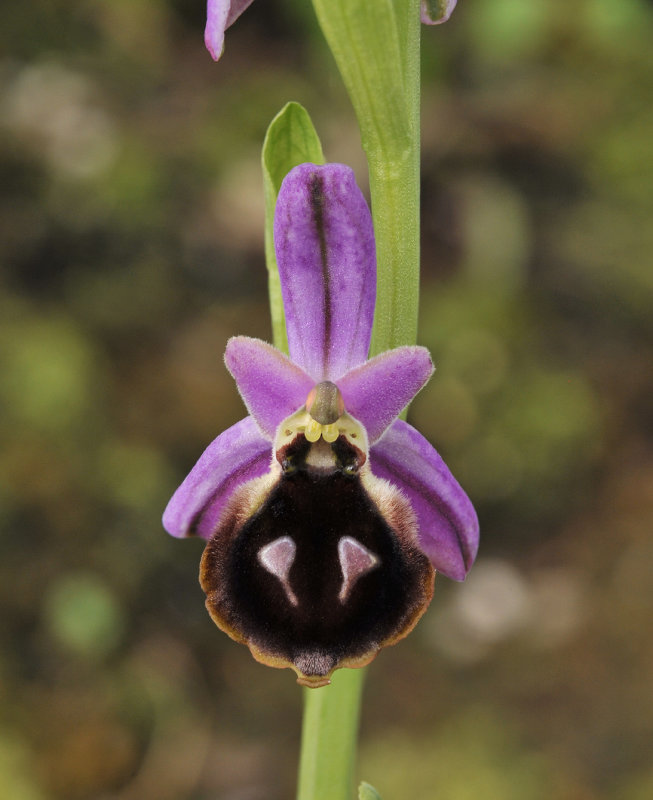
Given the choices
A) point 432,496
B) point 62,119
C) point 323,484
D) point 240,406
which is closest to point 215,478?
point 323,484

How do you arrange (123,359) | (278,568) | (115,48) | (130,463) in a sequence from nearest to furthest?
(278,568), (130,463), (123,359), (115,48)

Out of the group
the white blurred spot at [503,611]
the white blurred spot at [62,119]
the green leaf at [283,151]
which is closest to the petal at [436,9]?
the green leaf at [283,151]

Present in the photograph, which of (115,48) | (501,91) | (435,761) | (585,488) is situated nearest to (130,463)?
(435,761)

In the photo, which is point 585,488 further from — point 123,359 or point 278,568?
point 278,568

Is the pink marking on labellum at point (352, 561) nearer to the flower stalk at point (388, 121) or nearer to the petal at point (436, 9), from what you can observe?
the flower stalk at point (388, 121)

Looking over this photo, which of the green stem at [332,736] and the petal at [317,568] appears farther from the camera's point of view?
the green stem at [332,736]

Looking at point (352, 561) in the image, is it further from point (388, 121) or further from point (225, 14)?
point (225, 14)

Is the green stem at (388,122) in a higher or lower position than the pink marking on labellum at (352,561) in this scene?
higher
